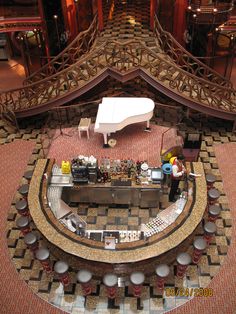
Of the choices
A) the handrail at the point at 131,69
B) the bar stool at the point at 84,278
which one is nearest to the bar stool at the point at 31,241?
the bar stool at the point at 84,278

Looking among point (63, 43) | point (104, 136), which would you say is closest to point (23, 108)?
point (104, 136)

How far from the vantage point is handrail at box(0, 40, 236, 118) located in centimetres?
1070

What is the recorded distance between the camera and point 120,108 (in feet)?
34.7

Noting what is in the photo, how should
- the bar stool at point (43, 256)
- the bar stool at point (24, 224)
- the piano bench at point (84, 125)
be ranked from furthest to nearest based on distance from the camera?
the piano bench at point (84, 125), the bar stool at point (24, 224), the bar stool at point (43, 256)

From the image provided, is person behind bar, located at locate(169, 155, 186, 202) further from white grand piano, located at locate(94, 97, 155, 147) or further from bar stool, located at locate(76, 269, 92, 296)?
bar stool, located at locate(76, 269, 92, 296)

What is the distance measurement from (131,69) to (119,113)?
1532 millimetres

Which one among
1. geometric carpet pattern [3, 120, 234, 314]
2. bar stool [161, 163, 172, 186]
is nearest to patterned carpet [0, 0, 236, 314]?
geometric carpet pattern [3, 120, 234, 314]

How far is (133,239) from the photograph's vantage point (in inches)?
312

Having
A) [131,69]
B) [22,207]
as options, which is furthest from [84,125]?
[22,207]

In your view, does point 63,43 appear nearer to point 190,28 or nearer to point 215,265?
point 190,28

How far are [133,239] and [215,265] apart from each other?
198 cm

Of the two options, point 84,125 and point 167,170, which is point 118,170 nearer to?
point 167,170

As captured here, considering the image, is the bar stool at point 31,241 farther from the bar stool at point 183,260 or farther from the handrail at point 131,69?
the handrail at point 131,69
